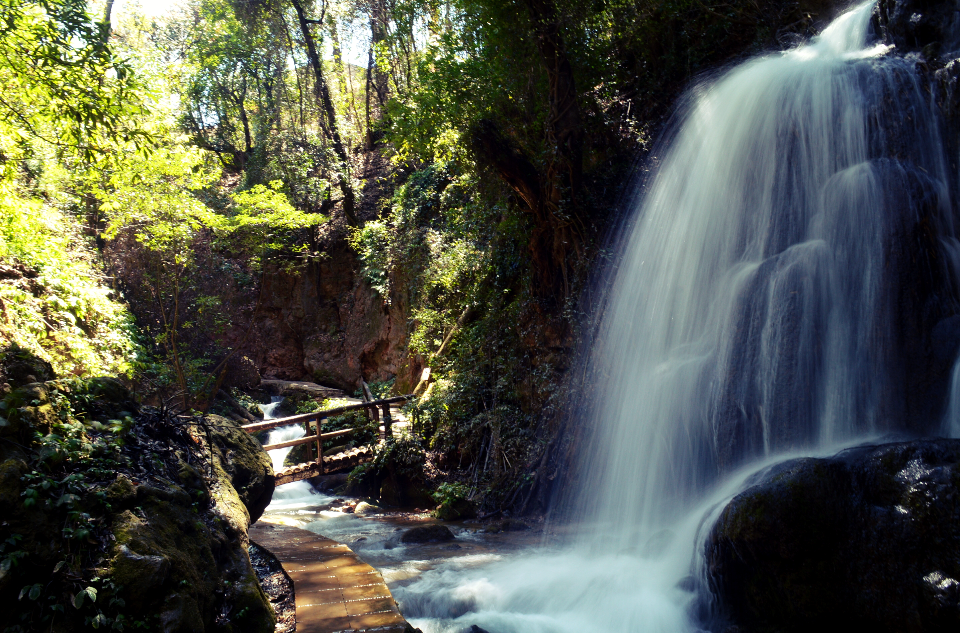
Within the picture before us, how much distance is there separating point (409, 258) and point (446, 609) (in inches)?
463

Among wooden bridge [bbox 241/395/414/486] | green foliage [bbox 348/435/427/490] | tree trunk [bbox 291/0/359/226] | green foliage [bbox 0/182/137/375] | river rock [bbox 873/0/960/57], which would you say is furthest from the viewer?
tree trunk [bbox 291/0/359/226]

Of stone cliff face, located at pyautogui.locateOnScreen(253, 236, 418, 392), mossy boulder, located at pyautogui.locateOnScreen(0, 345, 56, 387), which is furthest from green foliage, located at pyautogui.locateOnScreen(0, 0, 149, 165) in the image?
stone cliff face, located at pyautogui.locateOnScreen(253, 236, 418, 392)

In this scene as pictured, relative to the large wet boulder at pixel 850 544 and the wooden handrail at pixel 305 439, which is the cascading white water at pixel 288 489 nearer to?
the wooden handrail at pixel 305 439

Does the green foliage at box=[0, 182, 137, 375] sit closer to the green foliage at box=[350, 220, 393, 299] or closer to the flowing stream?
the flowing stream

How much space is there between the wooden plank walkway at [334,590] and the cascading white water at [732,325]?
1.06 meters

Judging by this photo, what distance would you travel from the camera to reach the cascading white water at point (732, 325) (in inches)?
222

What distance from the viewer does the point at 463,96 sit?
1002cm

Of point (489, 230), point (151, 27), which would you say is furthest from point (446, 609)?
point (151, 27)

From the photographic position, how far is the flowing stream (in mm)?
5605

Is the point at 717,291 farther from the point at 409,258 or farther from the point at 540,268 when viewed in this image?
the point at 409,258

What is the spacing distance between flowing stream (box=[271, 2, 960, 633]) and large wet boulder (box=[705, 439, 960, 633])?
21.5 inches

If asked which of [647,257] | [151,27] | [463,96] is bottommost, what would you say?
[647,257]

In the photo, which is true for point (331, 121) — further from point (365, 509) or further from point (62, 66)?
point (62, 66)

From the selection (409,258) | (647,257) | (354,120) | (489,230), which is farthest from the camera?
(354,120)
